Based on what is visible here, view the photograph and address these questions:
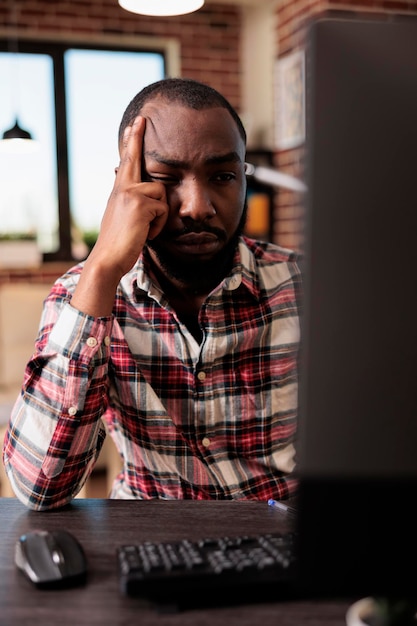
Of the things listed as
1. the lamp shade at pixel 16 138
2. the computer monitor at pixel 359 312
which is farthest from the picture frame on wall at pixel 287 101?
the computer monitor at pixel 359 312

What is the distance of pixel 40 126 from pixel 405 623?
451 centimetres

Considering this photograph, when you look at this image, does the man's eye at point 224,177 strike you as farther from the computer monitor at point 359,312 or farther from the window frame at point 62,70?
the window frame at point 62,70

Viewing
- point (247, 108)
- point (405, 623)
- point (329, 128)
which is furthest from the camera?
point (247, 108)

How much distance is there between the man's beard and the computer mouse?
53cm

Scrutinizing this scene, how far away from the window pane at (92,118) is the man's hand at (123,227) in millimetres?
3671

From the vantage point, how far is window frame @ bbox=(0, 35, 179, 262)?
4.59 m

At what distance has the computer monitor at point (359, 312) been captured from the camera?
45cm

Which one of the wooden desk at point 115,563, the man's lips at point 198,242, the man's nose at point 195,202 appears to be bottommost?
the wooden desk at point 115,563

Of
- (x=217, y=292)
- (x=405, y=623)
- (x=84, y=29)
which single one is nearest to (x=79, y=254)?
(x=84, y=29)

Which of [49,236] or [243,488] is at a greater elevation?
[49,236]

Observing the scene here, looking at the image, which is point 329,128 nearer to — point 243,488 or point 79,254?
point 243,488

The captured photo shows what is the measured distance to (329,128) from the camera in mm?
452

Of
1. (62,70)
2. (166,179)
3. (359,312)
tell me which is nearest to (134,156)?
(166,179)

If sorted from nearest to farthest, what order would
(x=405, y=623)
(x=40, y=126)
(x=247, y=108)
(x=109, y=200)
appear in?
(x=405, y=623), (x=109, y=200), (x=40, y=126), (x=247, y=108)
